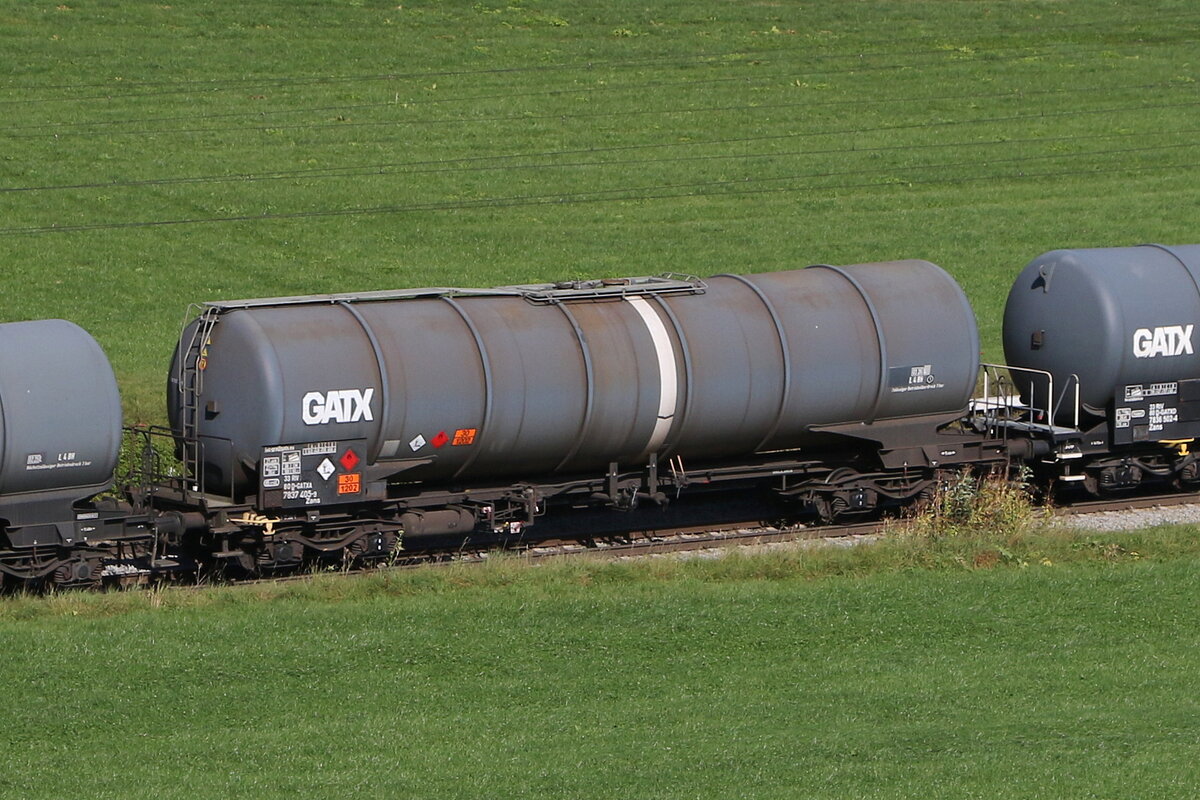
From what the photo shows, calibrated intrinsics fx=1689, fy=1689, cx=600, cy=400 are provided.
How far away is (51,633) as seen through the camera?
685 inches

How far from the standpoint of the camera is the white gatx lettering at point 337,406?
2033 cm

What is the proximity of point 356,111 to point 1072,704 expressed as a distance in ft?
117

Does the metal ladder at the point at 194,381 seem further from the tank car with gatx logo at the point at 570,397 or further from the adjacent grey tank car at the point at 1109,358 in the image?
the adjacent grey tank car at the point at 1109,358

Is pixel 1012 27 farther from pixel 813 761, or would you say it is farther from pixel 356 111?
pixel 813 761

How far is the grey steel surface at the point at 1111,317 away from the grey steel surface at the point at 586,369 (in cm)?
201

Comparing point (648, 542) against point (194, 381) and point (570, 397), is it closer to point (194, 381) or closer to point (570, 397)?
point (570, 397)

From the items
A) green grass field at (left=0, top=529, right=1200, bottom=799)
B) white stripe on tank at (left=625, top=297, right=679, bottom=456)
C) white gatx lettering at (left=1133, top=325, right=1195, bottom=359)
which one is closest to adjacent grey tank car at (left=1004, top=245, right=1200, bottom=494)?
white gatx lettering at (left=1133, top=325, right=1195, bottom=359)

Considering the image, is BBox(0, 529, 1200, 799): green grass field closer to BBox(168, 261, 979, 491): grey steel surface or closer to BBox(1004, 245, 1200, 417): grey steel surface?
BBox(168, 261, 979, 491): grey steel surface

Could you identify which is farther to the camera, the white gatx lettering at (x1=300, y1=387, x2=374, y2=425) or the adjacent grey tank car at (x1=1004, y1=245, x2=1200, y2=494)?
the adjacent grey tank car at (x1=1004, y1=245, x2=1200, y2=494)

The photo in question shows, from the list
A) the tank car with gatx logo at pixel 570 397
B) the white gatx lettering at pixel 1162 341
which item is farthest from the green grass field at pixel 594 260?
the white gatx lettering at pixel 1162 341

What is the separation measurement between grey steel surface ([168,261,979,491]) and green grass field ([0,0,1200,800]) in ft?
6.71

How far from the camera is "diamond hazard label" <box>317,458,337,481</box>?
20656 mm

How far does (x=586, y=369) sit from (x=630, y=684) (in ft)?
21.6

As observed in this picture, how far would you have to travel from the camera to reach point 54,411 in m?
19.3
